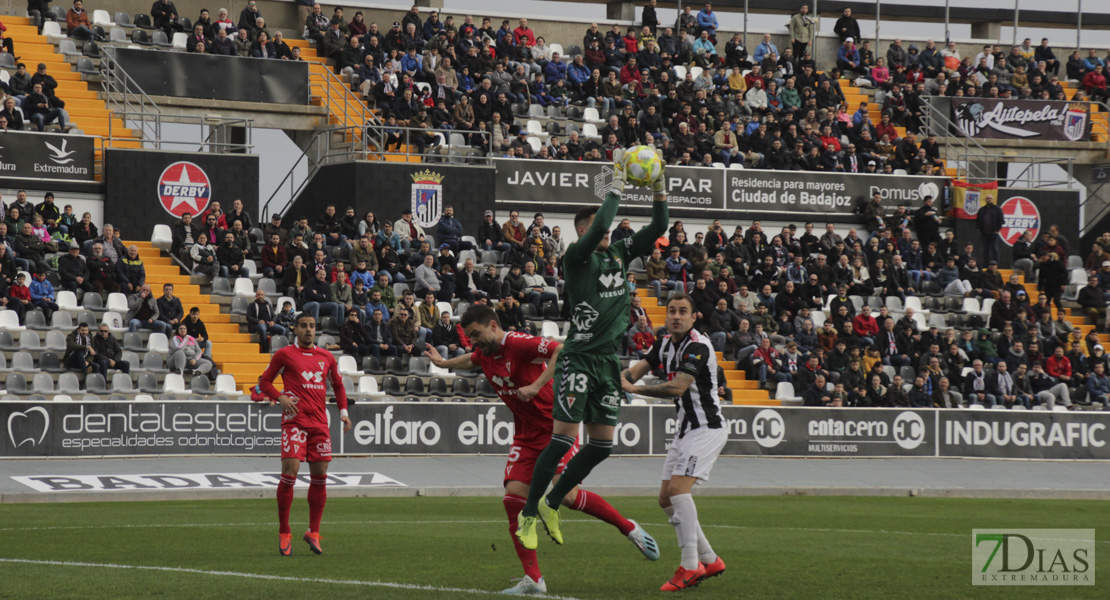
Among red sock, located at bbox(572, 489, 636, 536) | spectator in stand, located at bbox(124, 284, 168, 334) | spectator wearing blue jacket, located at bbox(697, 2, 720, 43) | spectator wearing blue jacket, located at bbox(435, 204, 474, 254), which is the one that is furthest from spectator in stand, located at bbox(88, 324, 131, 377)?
spectator wearing blue jacket, located at bbox(697, 2, 720, 43)

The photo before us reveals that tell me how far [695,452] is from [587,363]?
122 centimetres

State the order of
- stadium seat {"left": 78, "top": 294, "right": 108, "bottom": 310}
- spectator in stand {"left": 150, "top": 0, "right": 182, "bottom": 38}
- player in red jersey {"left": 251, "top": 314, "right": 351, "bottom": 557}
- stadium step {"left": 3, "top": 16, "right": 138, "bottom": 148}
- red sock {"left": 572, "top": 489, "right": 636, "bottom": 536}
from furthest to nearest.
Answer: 1. spectator in stand {"left": 150, "top": 0, "right": 182, "bottom": 38}
2. stadium step {"left": 3, "top": 16, "right": 138, "bottom": 148}
3. stadium seat {"left": 78, "top": 294, "right": 108, "bottom": 310}
4. player in red jersey {"left": 251, "top": 314, "right": 351, "bottom": 557}
5. red sock {"left": 572, "top": 489, "right": 636, "bottom": 536}

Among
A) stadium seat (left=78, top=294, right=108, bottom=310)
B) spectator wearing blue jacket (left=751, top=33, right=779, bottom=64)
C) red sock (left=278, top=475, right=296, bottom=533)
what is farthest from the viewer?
spectator wearing blue jacket (left=751, top=33, right=779, bottom=64)

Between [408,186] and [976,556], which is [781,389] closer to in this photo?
[408,186]

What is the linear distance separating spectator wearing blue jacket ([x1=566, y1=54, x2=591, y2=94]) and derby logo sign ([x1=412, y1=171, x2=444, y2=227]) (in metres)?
6.09

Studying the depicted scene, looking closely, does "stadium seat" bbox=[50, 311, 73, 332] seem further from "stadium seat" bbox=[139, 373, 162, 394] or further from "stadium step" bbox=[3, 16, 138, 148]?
"stadium step" bbox=[3, 16, 138, 148]

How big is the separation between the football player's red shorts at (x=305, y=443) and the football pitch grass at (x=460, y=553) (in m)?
0.84

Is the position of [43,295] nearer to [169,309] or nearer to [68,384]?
[169,309]

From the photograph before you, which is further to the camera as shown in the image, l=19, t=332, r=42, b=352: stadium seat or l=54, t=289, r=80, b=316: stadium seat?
l=54, t=289, r=80, b=316: stadium seat

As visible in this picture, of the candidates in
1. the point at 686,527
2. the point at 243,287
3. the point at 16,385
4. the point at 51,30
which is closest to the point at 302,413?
the point at 686,527

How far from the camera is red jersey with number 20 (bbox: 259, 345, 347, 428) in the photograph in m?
11.8

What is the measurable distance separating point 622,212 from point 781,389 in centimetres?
860

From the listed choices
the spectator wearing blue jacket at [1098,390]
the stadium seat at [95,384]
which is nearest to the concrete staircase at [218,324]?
the stadium seat at [95,384]

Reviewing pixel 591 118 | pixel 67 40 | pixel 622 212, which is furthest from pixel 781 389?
pixel 67 40
